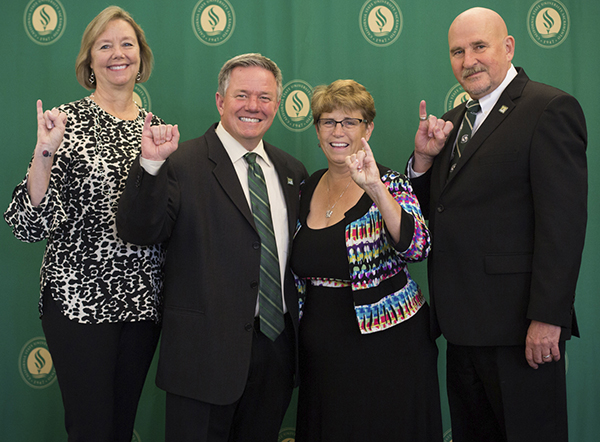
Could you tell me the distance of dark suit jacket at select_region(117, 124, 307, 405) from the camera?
1676mm

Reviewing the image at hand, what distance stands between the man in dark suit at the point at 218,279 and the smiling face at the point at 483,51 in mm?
758

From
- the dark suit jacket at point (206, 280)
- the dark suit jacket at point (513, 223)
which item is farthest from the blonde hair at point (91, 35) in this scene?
the dark suit jacket at point (513, 223)

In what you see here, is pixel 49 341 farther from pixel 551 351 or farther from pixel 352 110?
pixel 551 351

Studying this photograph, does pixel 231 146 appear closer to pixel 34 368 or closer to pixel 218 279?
pixel 218 279

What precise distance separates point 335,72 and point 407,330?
1436mm

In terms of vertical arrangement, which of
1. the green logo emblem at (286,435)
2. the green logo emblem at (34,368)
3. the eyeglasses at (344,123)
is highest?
the eyeglasses at (344,123)

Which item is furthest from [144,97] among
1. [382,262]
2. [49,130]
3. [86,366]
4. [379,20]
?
[382,262]

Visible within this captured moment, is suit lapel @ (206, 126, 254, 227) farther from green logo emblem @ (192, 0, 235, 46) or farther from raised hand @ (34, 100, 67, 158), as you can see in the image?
green logo emblem @ (192, 0, 235, 46)

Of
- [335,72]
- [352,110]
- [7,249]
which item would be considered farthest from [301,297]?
[7,249]

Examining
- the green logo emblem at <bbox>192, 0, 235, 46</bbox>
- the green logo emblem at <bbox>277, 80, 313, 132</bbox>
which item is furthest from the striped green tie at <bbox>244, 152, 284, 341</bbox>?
the green logo emblem at <bbox>192, 0, 235, 46</bbox>

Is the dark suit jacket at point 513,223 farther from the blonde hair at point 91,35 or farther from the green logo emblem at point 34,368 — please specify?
the green logo emblem at point 34,368

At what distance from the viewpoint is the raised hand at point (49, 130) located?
1.56 metres

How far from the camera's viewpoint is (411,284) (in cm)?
189

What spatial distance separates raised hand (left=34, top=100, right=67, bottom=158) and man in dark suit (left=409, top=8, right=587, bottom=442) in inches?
51.0
